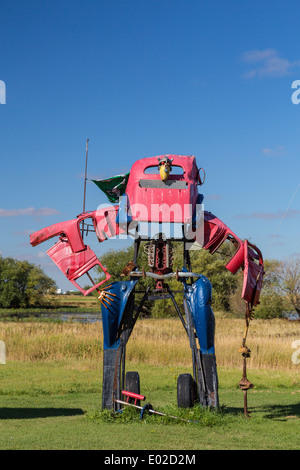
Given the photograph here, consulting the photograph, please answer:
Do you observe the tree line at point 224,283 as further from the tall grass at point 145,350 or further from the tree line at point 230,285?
the tall grass at point 145,350

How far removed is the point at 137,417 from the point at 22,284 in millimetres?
44192

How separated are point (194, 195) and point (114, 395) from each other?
10.1 ft

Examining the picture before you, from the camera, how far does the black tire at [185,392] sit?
8.13 meters

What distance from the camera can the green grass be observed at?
22.5ft

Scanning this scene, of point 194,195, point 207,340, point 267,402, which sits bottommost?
point 267,402

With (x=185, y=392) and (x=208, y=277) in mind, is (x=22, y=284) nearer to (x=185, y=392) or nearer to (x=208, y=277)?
(x=208, y=277)

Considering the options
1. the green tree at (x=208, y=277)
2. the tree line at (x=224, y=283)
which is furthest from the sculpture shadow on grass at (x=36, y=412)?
the green tree at (x=208, y=277)

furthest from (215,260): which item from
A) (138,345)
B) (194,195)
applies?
(194,195)

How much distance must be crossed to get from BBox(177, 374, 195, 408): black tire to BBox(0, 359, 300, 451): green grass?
0.17m

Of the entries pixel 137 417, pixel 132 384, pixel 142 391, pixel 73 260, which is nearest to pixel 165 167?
pixel 73 260

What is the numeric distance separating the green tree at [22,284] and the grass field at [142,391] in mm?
27609

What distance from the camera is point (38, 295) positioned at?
52156 mm

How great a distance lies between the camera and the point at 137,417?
25.9 feet
